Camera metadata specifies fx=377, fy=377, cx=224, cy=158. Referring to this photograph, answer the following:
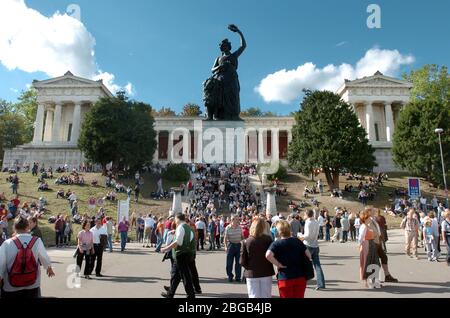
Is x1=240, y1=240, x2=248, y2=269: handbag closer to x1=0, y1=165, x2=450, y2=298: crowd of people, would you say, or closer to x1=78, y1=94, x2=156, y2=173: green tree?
x1=0, y1=165, x2=450, y2=298: crowd of people

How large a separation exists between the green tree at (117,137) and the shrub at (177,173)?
4406 mm

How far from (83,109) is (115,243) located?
6011 centimetres

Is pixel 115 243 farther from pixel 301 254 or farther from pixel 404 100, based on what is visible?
pixel 404 100

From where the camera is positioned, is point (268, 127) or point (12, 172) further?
point (268, 127)

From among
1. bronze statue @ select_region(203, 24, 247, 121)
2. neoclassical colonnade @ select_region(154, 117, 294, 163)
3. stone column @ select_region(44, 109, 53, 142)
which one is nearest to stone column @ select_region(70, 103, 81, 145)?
stone column @ select_region(44, 109, 53, 142)

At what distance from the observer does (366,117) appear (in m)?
74.2

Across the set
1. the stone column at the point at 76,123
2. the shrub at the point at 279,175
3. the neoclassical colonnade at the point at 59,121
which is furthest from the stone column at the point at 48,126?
the shrub at the point at 279,175

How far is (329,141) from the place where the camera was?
4419 centimetres

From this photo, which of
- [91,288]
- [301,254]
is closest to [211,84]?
[91,288]

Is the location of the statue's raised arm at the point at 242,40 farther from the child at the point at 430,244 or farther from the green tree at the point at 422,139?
the green tree at the point at 422,139

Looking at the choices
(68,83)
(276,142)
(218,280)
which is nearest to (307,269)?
(218,280)

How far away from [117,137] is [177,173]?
30.1ft

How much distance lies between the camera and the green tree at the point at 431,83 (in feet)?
210

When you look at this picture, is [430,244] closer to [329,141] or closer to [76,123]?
[329,141]
